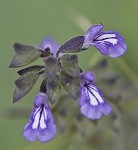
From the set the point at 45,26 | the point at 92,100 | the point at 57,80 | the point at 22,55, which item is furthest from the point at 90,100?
the point at 45,26

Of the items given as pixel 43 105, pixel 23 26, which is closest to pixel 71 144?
pixel 23 26

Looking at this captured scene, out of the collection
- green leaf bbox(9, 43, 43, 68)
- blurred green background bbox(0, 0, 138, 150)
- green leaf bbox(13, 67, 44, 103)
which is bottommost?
green leaf bbox(13, 67, 44, 103)

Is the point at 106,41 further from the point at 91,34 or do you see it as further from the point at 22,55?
the point at 22,55

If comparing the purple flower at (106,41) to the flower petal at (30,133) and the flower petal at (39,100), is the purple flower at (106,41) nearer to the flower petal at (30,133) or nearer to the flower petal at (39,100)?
the flower petal at (39,100)

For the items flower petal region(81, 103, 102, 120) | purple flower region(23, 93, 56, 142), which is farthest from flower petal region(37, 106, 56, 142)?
flower petal region(81, 103, 102, 120)

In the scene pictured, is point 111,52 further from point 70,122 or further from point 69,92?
point 70,122

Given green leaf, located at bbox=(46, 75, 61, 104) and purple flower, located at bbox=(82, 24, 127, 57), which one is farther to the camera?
purple flower, located at bbox=(82, 24, 127, 57)

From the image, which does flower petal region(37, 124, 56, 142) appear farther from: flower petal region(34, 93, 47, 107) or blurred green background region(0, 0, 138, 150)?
blurred green background region(0, 0, 138, 150)
